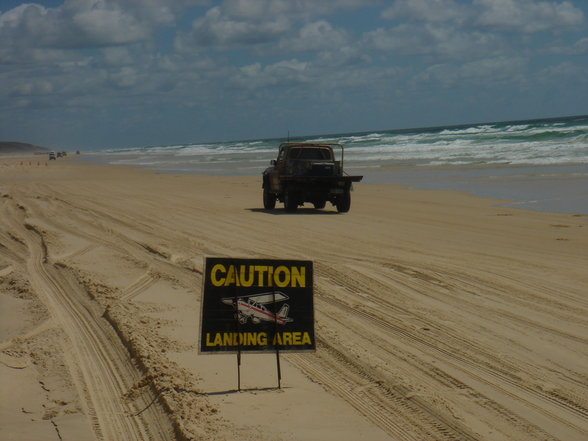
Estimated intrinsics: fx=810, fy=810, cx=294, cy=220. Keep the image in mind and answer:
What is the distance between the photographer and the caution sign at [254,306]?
530 centimetres

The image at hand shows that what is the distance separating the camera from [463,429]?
4754 mm

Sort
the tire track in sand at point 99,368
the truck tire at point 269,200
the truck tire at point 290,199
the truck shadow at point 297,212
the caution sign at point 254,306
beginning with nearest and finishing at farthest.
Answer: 1. the tire track in sand at point 99,368
2. the caution sign at point 254,306
3. the truck shadow at point 297,212
4. the truck tire at point 290,199
5. the truck tire at point 269,200

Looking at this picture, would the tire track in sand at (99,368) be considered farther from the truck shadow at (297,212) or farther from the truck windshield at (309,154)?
the truck windshield at (309,154)

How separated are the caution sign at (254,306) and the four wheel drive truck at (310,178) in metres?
13.2

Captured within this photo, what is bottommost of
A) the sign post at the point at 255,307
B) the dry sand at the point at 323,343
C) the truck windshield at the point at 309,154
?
the dry sand at the point at 323,343

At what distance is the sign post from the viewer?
5297mm

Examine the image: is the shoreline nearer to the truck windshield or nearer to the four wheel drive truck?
the four wheel drive truck

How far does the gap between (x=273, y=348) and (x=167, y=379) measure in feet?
2.54

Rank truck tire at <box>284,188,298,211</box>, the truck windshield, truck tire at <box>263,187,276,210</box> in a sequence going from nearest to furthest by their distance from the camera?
truck tire at <box>284,188,298,211</box>
the truck windshield
truck tire at <box>263,187,276,210</box>

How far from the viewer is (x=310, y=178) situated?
738 inches

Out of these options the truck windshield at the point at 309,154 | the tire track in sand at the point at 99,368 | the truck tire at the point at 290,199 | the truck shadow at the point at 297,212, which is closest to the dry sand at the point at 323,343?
the tire track in sand at the point at 99,368

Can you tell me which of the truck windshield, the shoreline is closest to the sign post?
the shoreline

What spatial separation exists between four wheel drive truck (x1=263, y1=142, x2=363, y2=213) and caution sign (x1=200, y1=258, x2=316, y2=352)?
13.2 m

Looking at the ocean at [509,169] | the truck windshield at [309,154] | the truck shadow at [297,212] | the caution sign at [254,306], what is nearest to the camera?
the caution sign at [254,306]
